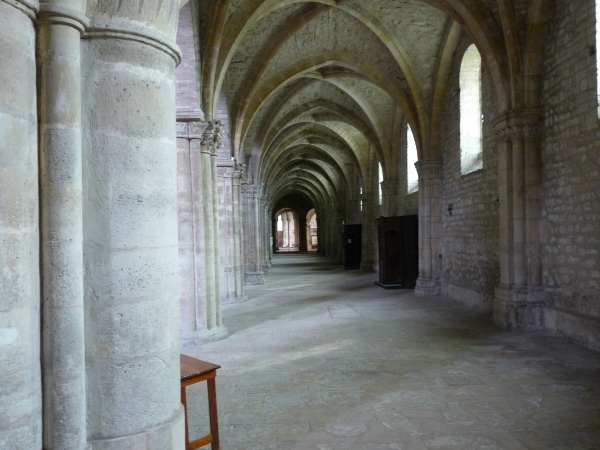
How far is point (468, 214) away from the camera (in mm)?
10711

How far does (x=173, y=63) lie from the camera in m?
3.22

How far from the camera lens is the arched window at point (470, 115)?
11.0 metres

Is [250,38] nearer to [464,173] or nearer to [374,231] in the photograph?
[464,173]

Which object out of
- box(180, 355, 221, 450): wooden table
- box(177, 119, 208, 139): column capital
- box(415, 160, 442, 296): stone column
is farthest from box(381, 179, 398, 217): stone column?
box(180, 355, 221, 450): wooden table

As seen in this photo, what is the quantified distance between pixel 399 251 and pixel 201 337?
27.6 feet

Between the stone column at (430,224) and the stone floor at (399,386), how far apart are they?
3.46 metres

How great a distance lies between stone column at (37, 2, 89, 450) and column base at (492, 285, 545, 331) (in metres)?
6.88

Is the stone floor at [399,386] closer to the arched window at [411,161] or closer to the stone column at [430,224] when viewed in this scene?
the stone column at [430,224]

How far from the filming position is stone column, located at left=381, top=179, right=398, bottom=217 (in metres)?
17.4

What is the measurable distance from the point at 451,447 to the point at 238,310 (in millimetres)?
7485

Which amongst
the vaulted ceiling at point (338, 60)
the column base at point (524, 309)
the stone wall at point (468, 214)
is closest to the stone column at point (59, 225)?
the vaulted ceiling at point (338, 60)

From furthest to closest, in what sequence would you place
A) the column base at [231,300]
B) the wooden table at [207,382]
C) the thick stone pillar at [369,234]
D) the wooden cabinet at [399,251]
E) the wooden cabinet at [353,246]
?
1. the wooden cabinet at [353,246]
2. the thick stone pillar at [369,234]
3. the wooden cabinet at [399,251]
4. the column base at [231,300]
5. the wooden table at [207,382]

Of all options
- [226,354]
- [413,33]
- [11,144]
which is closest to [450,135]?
[413,33]

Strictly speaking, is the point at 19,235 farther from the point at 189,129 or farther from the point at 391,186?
the point at 391,186
